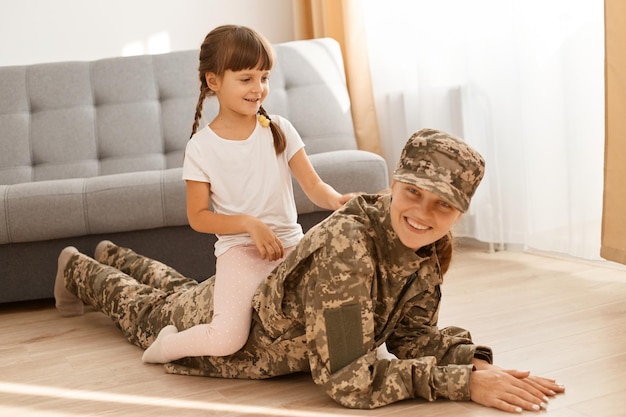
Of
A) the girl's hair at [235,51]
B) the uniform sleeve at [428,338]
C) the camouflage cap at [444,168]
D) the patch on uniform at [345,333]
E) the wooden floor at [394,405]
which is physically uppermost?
the girl's hair at [235,51]

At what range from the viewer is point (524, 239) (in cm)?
320

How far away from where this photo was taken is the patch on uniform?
1.66m

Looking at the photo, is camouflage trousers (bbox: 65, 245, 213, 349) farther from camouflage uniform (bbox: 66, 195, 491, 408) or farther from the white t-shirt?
the white t-shirt

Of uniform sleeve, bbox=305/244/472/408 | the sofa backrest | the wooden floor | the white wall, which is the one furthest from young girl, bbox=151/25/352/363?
the white wall

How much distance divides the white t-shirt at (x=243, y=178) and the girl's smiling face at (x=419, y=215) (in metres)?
0.49

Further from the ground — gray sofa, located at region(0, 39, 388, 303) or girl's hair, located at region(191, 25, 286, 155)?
girl's hair, located at region(191, 25, 286, 155)

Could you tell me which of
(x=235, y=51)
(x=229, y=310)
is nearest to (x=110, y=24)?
(x=235, y=51)

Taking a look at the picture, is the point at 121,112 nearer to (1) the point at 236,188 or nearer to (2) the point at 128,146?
(2) the point at 128,146

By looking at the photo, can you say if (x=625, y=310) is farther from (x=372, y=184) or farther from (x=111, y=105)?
(x=111, y=105)

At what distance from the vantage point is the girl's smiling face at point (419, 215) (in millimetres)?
1611

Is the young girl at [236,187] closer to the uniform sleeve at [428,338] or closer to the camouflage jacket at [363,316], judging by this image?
the camouflage jacket at [363,316]

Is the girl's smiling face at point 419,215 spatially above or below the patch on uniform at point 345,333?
above

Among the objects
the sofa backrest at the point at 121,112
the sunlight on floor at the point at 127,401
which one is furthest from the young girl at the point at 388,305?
the sofa backrest at the point at 121,112

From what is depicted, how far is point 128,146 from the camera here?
3500mm
